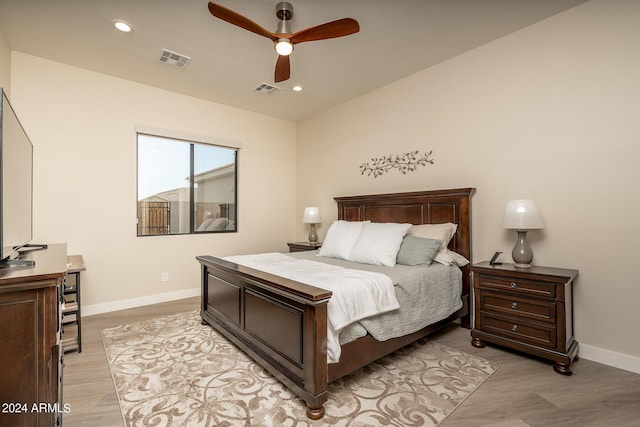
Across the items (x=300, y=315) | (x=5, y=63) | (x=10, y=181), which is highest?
(x=5, y=63)

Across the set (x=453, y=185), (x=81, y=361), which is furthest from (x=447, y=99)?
(x=81, y=361)

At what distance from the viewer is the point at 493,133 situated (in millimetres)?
3002

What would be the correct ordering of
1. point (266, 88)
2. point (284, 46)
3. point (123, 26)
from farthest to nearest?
point (266, 88)
point (123, 26)
point (284, 46)

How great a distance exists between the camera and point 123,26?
270 cm

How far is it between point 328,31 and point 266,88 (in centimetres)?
199

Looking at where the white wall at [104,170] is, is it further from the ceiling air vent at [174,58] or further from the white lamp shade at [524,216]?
the white lamp shade at [524,216]

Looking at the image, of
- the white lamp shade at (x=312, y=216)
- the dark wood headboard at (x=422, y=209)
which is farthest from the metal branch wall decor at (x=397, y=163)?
the white lamp shade at (x=312, y=216)

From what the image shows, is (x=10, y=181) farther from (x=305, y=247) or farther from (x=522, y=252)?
(x=522, y=252)

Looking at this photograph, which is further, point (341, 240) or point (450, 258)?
point (341, 240)

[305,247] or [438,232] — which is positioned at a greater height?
[438,232]

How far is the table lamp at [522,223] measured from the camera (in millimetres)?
2496

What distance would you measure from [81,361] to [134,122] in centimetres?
281

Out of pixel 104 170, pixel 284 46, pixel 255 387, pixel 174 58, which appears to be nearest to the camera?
pixel 255 387

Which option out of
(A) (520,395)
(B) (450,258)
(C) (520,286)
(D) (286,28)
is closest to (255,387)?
(A) (520,395)
